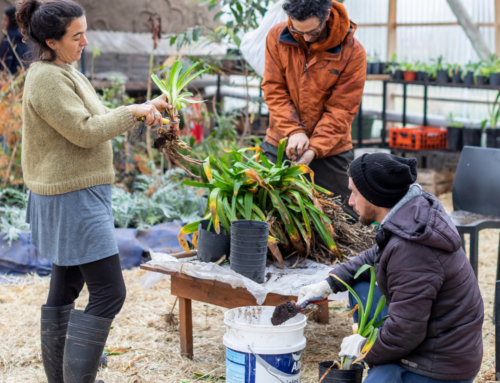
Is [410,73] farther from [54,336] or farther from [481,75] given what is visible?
[54,336]

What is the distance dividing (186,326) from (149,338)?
40 cm

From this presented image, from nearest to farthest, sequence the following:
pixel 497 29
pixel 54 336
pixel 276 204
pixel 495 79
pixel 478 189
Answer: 1. pixel 54 336
2. pixel 276 204
3. pixel 478 189
4. pixel 495 79
5. pixel 497 29

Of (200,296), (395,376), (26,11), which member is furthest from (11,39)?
(395,376)

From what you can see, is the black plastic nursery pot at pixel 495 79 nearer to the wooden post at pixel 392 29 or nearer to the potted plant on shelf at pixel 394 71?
the potted plant on shelf at pixel 394 71

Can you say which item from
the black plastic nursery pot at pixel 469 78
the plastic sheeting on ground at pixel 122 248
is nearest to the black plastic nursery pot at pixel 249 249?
the plastic sheeting on ground at pixel 122 248

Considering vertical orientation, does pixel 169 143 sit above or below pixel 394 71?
below

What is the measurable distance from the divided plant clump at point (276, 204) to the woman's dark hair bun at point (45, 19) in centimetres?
86

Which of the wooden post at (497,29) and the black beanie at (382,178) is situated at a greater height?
the wooden post at (497,29)

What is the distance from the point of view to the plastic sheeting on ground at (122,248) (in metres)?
3.77

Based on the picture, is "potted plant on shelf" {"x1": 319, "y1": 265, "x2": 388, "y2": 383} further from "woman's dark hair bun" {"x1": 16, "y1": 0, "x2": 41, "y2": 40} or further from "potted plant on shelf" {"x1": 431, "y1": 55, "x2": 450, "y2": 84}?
"potted plant on shelf" {"x1": 431, "y1": 55, "x2": 450, "y2": 84}

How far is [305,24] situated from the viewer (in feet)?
8.63

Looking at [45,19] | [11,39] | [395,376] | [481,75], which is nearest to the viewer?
[395,376]

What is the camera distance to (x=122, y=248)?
3.89 m

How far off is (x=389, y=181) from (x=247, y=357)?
796 millimetres
